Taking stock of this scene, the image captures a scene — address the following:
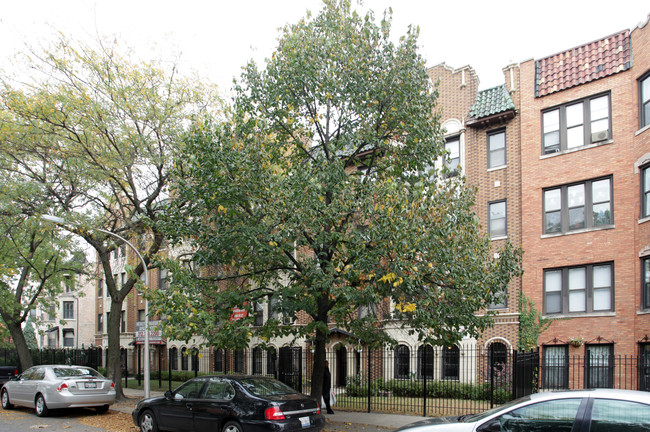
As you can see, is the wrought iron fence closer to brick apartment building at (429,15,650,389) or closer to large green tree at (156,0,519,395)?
brick apartment building at (429,15,650,389)

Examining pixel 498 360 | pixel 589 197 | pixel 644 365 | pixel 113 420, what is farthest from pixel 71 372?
pixel 589 197

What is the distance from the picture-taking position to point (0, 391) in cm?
1944

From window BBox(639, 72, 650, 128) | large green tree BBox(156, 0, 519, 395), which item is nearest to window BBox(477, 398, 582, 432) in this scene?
large green tree BBox(156, 0, 519, 395)

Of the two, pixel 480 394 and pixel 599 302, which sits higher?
pixel 599 302

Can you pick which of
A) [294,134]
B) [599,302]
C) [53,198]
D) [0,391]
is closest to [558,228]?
[599,302]

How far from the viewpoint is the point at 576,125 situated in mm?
20625

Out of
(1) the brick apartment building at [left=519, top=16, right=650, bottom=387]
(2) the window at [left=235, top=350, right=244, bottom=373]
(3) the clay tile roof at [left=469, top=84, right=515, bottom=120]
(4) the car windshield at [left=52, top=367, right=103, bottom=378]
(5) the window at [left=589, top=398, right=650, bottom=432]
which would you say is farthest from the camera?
(2) the window at [left=235, top=350, right=244, bottom=373]

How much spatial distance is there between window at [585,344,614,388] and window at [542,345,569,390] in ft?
2.40

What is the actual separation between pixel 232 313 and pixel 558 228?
1366 centimetres

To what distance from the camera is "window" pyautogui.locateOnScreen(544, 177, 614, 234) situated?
775 inches

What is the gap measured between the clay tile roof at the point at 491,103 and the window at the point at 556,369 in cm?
920

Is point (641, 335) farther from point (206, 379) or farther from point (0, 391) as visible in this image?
point (0, 391)

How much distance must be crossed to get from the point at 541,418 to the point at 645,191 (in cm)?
1513

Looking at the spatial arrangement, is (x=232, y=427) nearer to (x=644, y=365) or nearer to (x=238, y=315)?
(x=238, y=315)
